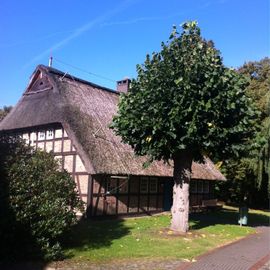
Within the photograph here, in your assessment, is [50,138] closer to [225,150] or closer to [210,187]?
[225,150]

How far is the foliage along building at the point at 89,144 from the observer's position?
19.0 metres

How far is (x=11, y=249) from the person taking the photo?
9.38 meters

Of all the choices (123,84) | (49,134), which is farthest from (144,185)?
(123,84)

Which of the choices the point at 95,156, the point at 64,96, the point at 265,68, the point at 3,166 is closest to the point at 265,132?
the point at 95,156

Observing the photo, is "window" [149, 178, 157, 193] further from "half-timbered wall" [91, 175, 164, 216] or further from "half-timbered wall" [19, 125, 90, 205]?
"half-timbered wall" [19, 125, 90, 205]

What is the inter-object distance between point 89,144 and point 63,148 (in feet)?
6.64

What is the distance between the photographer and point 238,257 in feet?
34.9

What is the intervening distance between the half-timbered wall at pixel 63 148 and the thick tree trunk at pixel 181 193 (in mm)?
5576

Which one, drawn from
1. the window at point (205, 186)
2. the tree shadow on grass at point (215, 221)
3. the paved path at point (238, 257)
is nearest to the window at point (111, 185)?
the tree shadow on grass at point (215, 221)

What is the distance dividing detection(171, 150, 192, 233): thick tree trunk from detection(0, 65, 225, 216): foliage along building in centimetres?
481

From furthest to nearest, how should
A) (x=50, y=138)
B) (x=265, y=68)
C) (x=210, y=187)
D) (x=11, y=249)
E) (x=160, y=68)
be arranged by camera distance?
(x=265, y=68), (x=210, y=187), (x=50, y=138), (x=160, y=68), (x=11, y=249)

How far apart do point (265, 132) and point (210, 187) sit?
349 inches

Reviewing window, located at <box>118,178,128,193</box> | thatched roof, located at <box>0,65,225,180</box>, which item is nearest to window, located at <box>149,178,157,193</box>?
thatched roof, located at <box>0,65,225,180</box>

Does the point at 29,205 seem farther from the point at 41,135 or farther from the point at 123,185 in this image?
the point at 41,135
